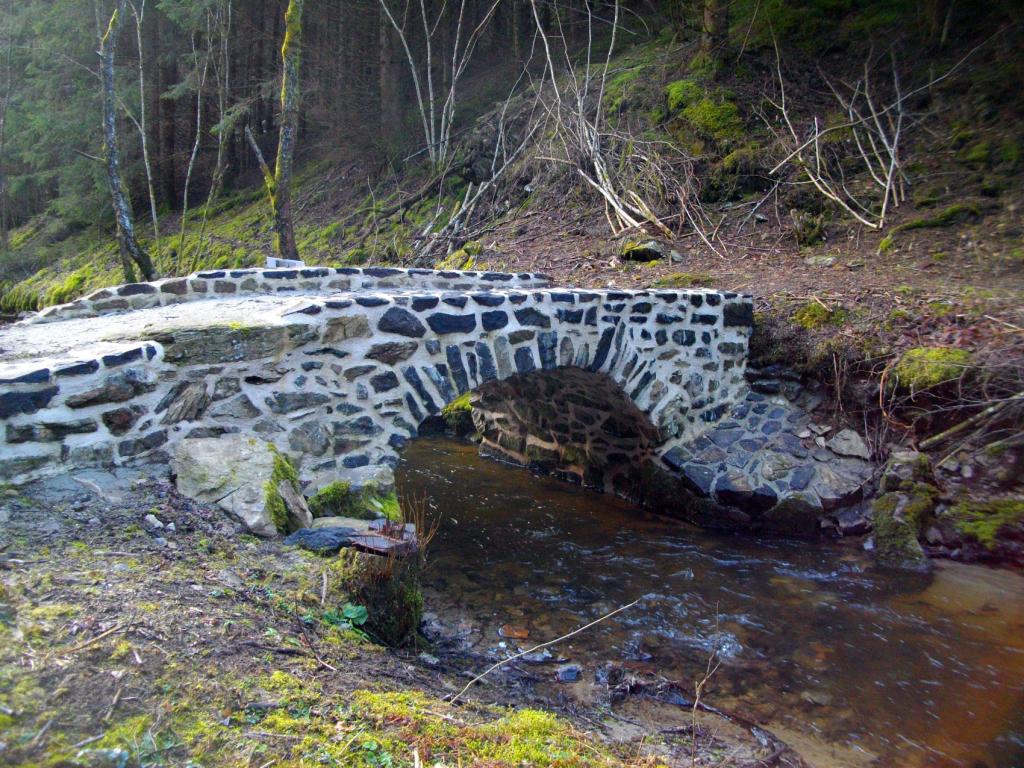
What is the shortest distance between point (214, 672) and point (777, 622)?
4008 mm

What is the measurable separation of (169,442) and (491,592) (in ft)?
8.70

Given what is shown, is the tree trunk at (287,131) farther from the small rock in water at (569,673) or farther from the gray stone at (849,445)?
the small rock in water at (569,673)

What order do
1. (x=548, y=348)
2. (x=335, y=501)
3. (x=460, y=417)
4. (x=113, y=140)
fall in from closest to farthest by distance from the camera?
(x=335, y=501) < (x=548, y=348) < (x=460, y=417) < (x=113, y=140)

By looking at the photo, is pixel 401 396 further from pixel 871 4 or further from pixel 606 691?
pixel 871 4

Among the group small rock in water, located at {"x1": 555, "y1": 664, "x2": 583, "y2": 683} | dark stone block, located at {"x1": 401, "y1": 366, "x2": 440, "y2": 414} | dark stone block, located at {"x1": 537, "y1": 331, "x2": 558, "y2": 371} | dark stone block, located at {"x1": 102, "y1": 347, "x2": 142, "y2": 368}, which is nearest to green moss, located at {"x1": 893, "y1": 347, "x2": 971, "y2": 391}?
dark stone block, located at {"x1": 537, "y1": 331, "x2": 558, "y2": 371}

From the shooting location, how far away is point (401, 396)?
480 cm

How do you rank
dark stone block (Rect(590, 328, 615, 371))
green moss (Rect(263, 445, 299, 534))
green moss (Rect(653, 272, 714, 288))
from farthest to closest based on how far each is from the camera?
green moss (Rect(653, 272, 714, 288))
dark stone block (Rect(590, 328, 615, 371))
green moss (Rect(263, 445, 299, 534))

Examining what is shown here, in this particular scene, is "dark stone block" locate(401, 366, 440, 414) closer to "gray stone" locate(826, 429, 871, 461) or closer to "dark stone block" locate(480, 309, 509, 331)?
"dark stone block" locate(480, 309, 509, 331)

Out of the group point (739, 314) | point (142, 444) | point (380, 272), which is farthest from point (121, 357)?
point (739, 314)

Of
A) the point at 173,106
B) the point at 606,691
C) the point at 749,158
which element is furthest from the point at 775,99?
the point at 173,106

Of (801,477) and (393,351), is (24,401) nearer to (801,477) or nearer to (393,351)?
(393,351)

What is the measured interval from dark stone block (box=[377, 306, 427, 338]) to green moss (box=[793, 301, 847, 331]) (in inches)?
176

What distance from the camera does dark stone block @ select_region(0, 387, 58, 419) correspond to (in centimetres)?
304

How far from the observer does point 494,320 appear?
17.1ft
